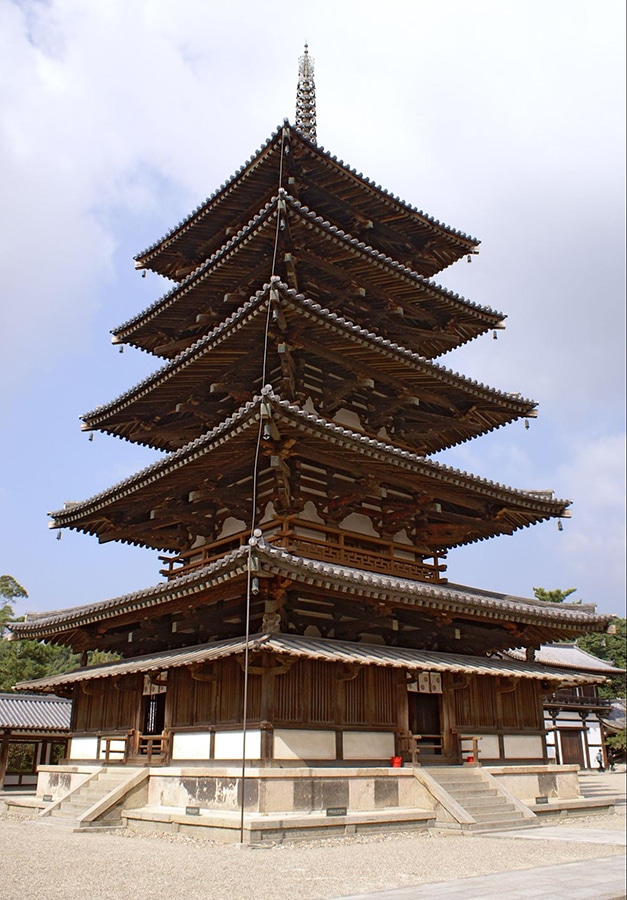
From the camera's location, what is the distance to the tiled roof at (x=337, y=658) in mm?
14312

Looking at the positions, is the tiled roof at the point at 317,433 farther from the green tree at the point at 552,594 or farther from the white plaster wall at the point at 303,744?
the green tree at the point at 552,594

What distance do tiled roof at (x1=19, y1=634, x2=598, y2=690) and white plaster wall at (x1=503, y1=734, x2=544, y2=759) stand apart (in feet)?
5.22

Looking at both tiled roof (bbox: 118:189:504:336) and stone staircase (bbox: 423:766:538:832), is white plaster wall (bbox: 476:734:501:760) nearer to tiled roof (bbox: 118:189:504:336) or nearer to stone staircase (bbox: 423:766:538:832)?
stone staircase (bbox: 423:766:538:832)

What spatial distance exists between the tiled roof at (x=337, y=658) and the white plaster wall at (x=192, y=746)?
1671 mm

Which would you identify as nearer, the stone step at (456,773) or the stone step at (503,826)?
the stone step at (503,826)

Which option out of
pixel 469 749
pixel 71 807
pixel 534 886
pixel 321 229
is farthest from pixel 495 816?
pixel 321 229

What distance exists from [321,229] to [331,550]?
8.45 meters

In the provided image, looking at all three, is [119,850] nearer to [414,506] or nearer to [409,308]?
[414,506]

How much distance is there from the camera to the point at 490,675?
18125 millimetres

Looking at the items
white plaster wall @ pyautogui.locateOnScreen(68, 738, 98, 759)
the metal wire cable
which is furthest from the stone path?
white plaster wall @ pyautogui.locateOnScreen(68, 738, 98, 759)

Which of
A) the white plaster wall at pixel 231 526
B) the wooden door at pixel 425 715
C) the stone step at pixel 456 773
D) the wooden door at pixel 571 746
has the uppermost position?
the white plaster wall at pixel 231 526

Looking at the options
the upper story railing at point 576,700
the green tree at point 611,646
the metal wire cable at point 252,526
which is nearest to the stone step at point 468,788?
the metal wire cable at point 252,526

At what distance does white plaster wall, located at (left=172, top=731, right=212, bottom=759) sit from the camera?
52.4 ft

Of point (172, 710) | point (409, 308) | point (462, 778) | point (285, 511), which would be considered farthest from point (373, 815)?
point (409, 308)
